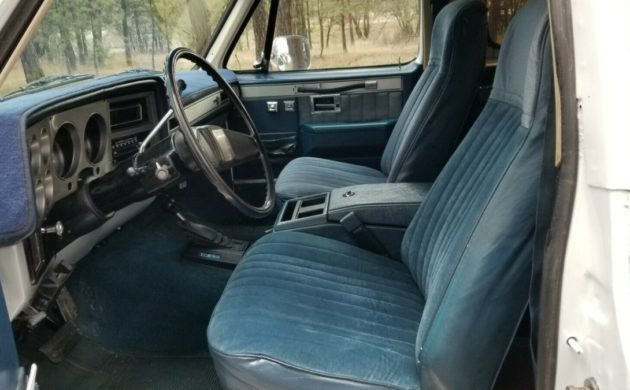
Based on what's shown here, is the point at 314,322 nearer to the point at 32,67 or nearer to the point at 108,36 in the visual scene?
the point at 32,67

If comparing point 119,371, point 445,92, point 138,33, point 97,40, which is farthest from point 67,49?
point 445,92

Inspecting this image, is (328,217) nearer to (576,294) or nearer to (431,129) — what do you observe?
(431,129)

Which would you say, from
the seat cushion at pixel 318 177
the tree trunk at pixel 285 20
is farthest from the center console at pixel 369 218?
the tree trunk at pixel 285 20

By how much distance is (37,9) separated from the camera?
104 centimetres

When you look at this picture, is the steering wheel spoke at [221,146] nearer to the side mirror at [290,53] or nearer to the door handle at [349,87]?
the door handle at [349,87]

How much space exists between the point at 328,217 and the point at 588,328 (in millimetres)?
1085

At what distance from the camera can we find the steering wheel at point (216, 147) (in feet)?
4.56

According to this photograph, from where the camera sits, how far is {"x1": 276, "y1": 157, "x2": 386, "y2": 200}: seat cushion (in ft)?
7.92

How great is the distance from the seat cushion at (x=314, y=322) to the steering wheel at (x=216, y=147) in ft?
0.64

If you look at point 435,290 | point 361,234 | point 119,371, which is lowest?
point 119,371

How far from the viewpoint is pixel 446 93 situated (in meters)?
1.97

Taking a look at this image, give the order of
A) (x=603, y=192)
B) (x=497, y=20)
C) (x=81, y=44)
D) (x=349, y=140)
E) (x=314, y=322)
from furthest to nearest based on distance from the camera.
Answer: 1. (x=349, y=140)
2. (x=497, y=20)
3. (x=81, y=44)
4. (x=314, y=322)
5. (x=603, y=192)

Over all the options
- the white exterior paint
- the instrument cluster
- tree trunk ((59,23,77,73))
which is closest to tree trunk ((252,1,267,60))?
tree trunk ((59,23,77,73))

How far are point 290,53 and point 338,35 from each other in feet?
0.84
